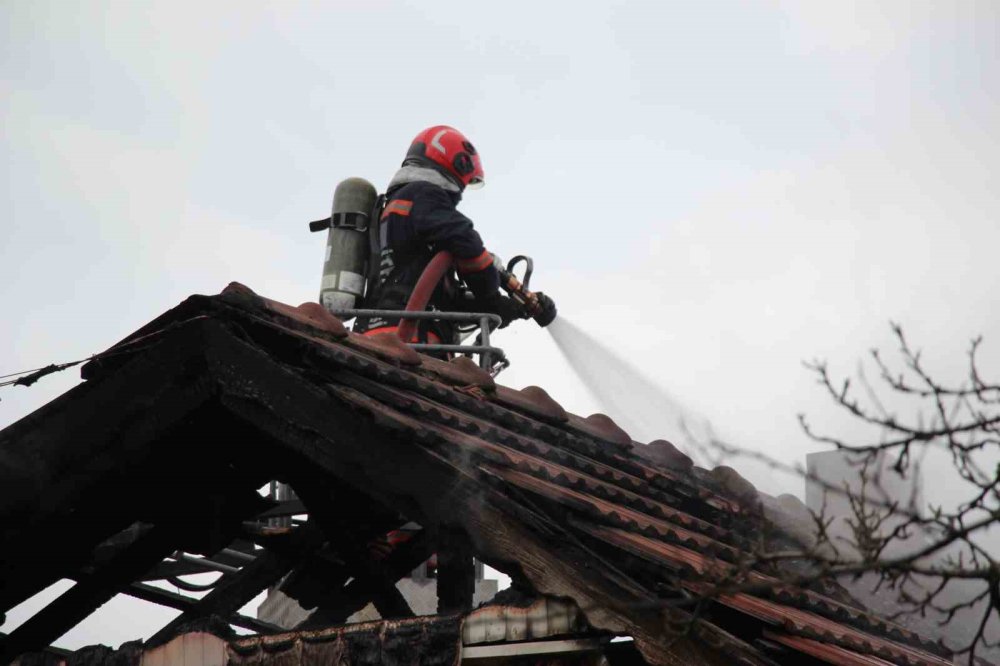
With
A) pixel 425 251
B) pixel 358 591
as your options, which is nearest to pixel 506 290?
pixel 425 251

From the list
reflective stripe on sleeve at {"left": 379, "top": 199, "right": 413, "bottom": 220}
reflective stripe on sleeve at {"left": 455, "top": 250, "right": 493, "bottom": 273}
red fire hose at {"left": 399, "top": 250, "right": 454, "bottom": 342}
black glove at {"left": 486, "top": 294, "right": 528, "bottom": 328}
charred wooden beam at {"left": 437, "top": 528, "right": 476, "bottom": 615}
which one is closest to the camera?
charred wooden beam at {"left": 437, "top": 528, "right": 476, "bottom": 615}

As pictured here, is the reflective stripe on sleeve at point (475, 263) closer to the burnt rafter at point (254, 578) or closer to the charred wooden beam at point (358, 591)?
the charred wooden beam at point (358, 591)

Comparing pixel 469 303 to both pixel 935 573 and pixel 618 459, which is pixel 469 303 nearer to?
pixel 618 459

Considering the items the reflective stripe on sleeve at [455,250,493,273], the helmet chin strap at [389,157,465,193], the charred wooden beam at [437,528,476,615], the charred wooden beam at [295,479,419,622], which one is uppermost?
the helmet chin strap at [389,157,465,193]

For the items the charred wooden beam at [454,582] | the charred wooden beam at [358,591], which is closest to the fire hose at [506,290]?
the charred wooden beam at [358,591]

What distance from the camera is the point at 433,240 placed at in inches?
378

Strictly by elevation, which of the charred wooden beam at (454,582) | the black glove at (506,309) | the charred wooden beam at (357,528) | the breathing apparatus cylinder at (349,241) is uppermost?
the breathing apparatus cylinder at (349,241)

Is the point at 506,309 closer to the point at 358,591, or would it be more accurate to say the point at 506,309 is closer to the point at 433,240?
the point at 433,240

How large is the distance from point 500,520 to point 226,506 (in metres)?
1.75

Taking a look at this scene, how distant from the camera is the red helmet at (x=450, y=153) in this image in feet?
33.6

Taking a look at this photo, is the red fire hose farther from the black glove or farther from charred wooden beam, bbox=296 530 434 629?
charred wooden beam, bbox=296 530 434 629

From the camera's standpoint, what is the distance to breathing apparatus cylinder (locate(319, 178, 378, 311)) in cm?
1008

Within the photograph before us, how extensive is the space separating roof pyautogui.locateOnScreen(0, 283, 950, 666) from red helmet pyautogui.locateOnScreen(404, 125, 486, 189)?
4.40 metres

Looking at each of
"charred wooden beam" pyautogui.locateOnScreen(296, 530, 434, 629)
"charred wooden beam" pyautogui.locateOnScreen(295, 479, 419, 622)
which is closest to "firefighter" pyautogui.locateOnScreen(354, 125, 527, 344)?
"charred wooden beam" pyautogui.locateOnScreen(296, 530, 434, 629)
